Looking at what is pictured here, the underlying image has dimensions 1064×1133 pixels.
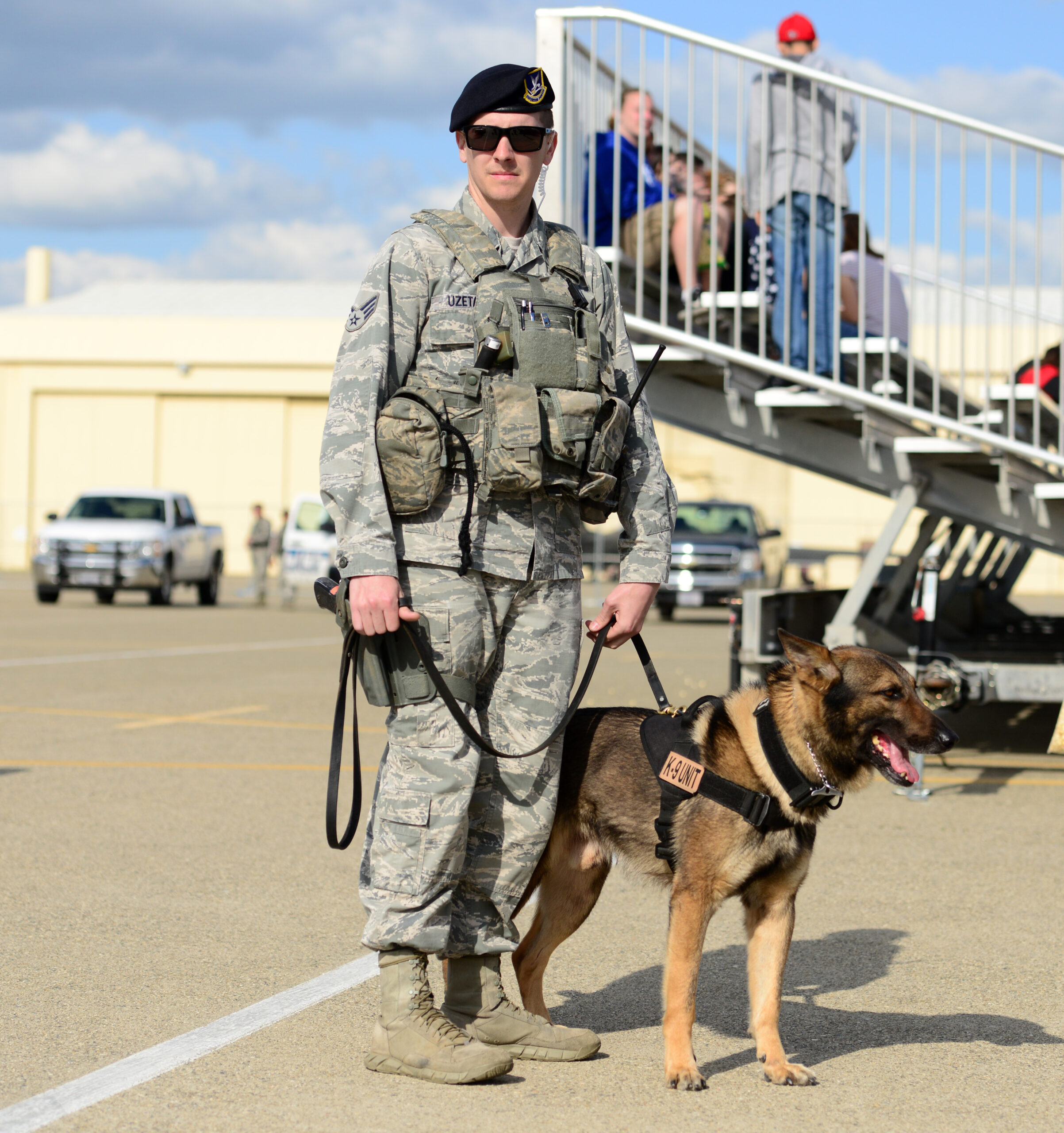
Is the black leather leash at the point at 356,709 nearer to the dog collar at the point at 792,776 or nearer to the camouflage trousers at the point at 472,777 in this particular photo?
the camouflage trousers at the point at 472,777

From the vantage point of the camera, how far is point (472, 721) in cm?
370

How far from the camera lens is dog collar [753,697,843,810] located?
12.2 feet

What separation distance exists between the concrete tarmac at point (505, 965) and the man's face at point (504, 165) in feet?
5.85

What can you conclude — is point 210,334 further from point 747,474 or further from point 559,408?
point 559,408

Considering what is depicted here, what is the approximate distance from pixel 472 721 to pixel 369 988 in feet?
3.68

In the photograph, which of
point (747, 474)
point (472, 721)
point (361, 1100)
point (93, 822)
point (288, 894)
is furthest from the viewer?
point (747, 474)

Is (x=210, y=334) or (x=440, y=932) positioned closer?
(x=440, y=932)

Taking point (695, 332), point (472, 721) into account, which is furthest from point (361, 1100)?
point (695, 332)

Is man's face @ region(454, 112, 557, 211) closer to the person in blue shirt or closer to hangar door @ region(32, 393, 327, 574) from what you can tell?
the person in blue shirt

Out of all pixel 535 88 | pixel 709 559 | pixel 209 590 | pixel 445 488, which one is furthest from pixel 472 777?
pixel 209 590

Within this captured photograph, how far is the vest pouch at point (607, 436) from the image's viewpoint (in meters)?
3.71

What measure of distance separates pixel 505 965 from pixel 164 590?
21567 mm

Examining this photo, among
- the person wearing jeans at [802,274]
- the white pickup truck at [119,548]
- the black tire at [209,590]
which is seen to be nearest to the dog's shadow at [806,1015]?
the person wearing jeans at [802,274]

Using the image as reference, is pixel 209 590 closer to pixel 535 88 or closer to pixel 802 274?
pixel 802 274
